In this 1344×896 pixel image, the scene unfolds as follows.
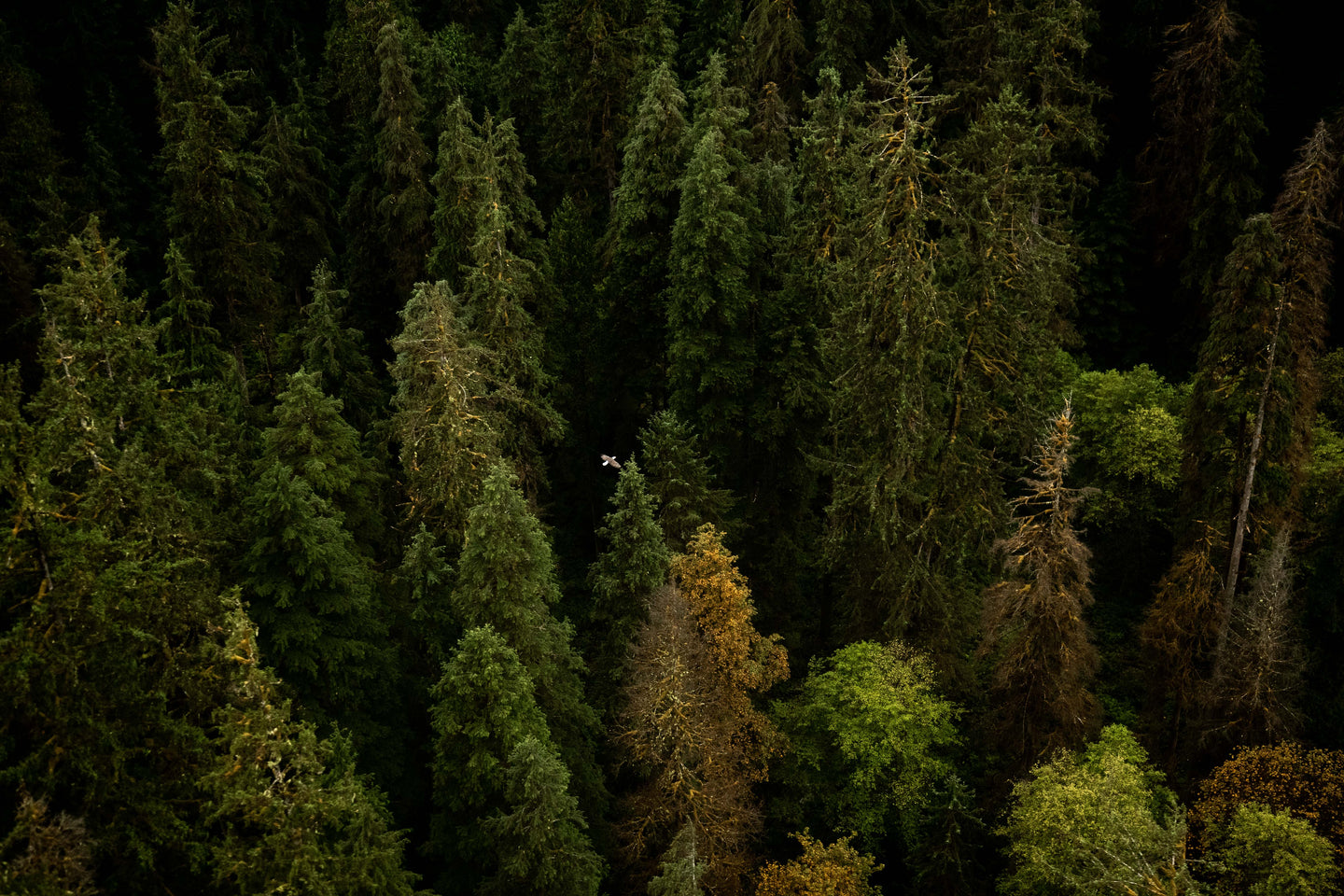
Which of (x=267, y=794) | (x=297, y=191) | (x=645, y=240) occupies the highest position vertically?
(x=297, y=191)

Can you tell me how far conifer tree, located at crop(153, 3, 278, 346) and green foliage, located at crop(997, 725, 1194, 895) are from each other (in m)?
30.0

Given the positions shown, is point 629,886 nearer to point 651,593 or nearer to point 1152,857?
point 651,593

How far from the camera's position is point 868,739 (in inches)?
1037

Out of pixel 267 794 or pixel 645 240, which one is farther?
pixel 645 240

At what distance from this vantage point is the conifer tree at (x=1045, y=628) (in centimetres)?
2284

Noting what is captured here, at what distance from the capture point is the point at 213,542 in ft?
66.1

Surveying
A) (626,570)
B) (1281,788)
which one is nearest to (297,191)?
(626,570)

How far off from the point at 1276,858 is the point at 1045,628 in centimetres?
668

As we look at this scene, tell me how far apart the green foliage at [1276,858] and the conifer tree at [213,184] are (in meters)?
34.1

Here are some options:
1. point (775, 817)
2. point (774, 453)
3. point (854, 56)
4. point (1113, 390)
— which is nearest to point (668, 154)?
point (774, 453)

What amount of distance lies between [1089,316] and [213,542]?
3813cm

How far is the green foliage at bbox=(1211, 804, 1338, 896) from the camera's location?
21.0 meters

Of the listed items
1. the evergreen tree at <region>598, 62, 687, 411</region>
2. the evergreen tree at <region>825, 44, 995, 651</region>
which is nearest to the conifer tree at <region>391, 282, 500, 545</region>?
the evergreen tree at <region>598, 62, 687, 411</region>

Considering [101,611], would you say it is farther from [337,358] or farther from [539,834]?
[337,358]
